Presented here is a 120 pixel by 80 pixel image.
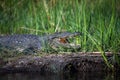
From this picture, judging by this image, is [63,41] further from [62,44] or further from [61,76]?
[61,76]

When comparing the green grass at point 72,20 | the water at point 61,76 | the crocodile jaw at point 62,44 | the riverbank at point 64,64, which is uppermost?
the green grass at point 72,20

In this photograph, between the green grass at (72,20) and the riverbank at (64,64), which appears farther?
the green grass at (72,20)

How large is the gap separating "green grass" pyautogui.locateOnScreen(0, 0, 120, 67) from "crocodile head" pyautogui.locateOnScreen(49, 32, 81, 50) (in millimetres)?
95

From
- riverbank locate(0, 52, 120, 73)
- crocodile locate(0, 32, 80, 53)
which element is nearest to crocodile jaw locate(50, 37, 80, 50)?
crocodile locate(0, 32, 80, 53)

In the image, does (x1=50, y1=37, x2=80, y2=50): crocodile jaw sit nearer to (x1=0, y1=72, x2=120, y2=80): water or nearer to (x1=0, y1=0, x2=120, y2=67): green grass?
(x1=0, y1=0, x2=120, y2=67): green grass

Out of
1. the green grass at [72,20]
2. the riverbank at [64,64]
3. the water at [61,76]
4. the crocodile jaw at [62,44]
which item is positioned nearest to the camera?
the water at [61,76]

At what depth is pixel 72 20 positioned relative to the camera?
562 centimetres

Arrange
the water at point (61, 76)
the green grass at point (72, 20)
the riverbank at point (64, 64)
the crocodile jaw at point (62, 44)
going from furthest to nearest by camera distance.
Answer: the crocodile jaw at point (62, 44), the green grass at point (72, 20), the riverbank at point (64, 64), the water at point (61, 76)

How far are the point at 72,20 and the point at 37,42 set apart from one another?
0.83 m

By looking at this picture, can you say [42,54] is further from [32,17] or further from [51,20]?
[32,17]

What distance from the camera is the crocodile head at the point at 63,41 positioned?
15.7ft

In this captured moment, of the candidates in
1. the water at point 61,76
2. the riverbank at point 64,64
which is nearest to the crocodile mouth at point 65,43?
the riverbank at point 64,64

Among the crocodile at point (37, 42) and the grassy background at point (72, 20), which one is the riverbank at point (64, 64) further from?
the crocodile at point (37, 42)

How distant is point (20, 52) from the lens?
4.80m
